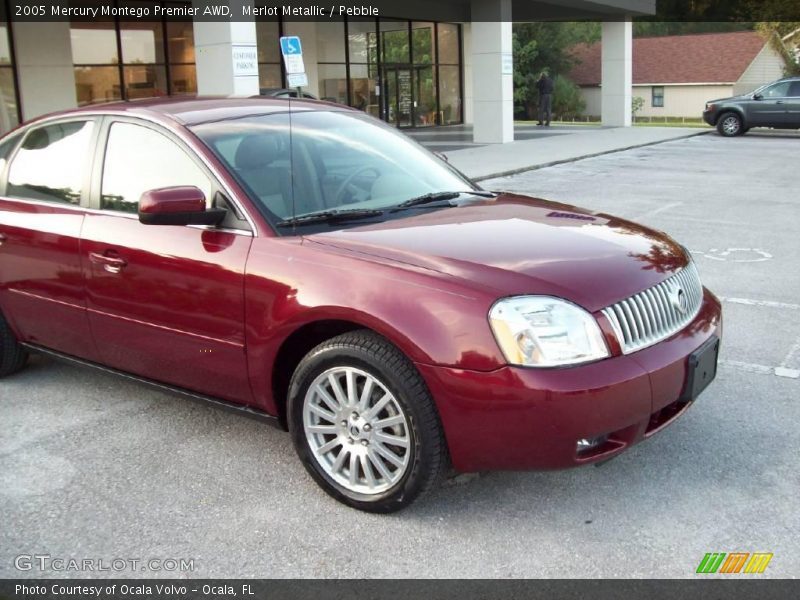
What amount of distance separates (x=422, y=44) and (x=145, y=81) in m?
12.1

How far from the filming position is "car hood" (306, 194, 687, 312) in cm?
334

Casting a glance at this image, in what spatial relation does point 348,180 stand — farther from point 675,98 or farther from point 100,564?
point 675,98

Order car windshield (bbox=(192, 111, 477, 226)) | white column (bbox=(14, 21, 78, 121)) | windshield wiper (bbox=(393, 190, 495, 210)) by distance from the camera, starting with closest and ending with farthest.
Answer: car windshield (bbox=(192, 111, 477, 226))
windshield wiper (bbox=(393, 190, 495, 210))
white column (bbox=(14, 21, 78, 121))

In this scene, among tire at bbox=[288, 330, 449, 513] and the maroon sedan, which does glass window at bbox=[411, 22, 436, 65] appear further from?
tire at bbox=[288, 330, 449, 513]

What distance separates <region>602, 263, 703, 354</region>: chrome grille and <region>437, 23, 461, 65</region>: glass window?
3094 cm

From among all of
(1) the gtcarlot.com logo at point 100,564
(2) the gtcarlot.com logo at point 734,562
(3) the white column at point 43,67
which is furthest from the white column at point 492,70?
(1) the gtcarlot.com logo at point 100,564

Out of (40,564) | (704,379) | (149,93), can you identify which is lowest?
(40,564)

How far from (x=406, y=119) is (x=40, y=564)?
30.5 meters

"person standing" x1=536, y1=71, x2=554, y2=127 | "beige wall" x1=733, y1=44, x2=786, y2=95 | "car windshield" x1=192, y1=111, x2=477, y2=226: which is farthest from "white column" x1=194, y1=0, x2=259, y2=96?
"beige wall" x1=733, y1=44, x2=786, y2=95

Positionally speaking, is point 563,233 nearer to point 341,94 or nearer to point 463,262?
point 463,262

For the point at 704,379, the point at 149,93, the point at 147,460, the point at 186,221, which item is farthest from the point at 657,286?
the point at 149,93

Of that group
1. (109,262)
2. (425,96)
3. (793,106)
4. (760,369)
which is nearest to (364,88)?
(425,96)

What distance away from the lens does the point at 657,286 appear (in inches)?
142

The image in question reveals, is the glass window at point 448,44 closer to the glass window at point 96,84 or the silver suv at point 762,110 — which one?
the silver suv at point 762,110
